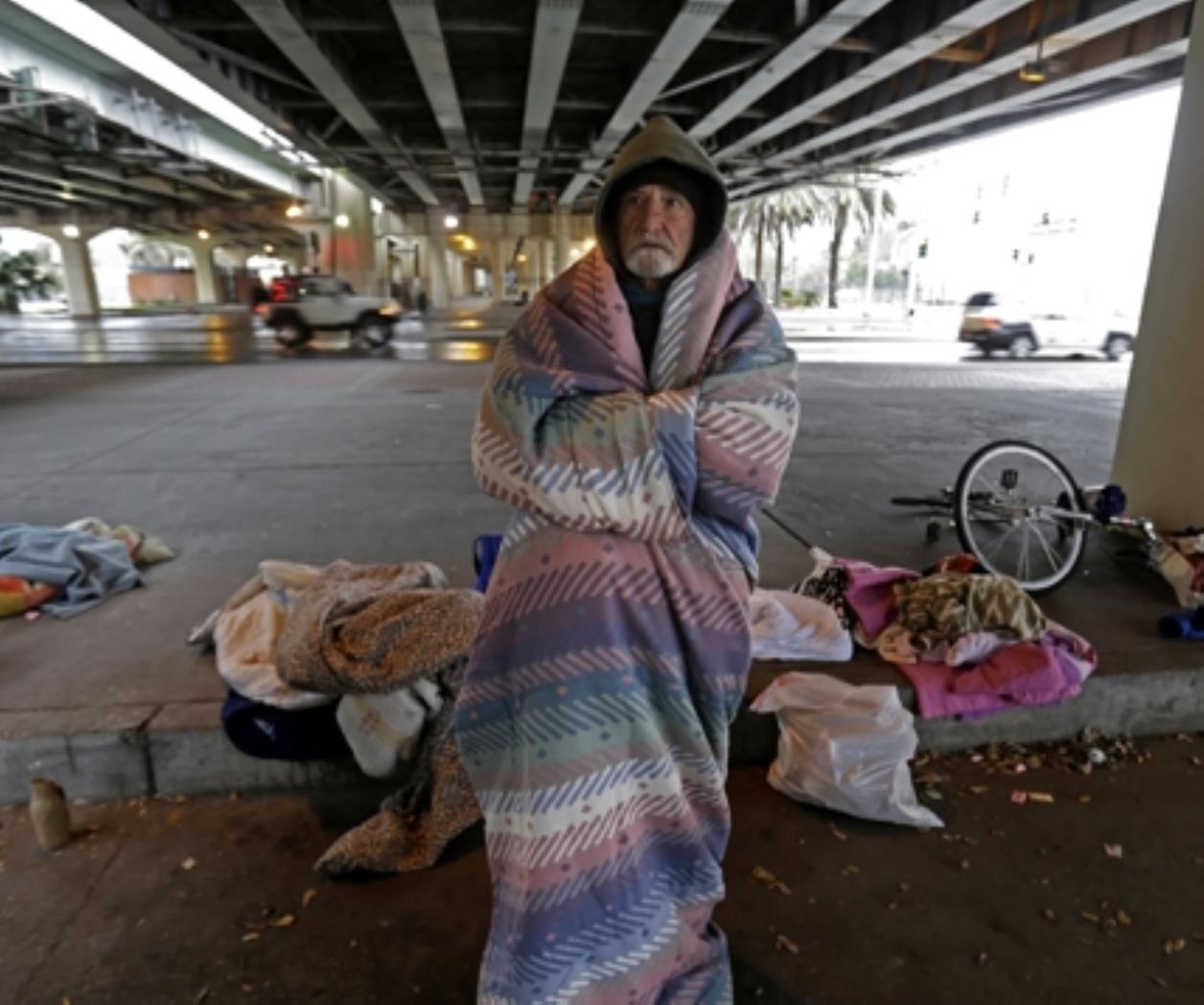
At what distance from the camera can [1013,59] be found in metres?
13.1

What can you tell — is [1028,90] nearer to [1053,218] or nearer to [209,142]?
[209,142]

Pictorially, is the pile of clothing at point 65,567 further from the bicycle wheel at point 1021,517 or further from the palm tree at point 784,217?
the palm tree at point 784,217

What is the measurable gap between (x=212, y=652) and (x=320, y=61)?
12788 mm

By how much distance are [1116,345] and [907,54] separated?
8984 millimetres

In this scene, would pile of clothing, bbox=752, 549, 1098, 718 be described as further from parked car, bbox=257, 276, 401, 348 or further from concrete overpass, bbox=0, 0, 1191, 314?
parked car, bbox=257, 276, 401, 348

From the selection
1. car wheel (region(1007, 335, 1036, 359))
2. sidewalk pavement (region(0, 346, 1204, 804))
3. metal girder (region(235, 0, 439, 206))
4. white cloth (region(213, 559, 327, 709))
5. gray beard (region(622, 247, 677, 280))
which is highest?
metal girder (region(235, 0, 439, 206))

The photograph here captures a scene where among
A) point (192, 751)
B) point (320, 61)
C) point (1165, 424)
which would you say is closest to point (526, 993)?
point (192, 751)

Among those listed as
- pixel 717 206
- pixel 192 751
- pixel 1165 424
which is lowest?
pixel 192 751

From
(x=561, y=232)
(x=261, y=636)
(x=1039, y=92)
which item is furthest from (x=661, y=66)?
(x=561, y=232)

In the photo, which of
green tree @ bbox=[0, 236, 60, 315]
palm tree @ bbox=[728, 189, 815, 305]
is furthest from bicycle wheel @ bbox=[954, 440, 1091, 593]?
green tree @ bbox=[0, 236, 60, 315]

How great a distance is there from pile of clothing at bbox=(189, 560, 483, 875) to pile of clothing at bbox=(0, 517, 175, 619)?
128 centimetres

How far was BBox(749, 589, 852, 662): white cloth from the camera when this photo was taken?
10.1 ft

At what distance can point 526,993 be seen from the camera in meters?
1.61

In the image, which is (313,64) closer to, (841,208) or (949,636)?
(949,636)
